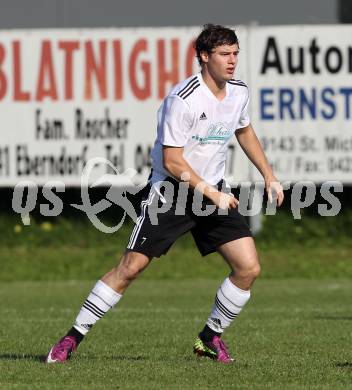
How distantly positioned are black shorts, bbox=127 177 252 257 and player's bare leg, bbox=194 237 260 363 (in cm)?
10

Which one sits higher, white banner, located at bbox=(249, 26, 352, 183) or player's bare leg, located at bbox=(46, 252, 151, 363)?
player's bare leg, located at bbox=(46, 252, 151, 363)

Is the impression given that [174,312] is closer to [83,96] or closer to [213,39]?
[213,39]

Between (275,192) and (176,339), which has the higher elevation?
(275,192)

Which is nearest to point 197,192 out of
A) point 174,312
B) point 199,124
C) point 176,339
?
point 199,124

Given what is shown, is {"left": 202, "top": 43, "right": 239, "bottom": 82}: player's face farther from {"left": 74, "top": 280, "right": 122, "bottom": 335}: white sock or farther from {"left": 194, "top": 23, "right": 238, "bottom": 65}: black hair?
{"left": 74, "top": 280, "right": 122, "bottom": 335}: white sock

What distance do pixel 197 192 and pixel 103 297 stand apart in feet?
3.49

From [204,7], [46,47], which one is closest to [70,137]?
[46,47]

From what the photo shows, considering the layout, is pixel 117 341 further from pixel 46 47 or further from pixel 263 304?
pixel 46 47

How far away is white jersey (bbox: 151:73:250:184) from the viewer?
962cm

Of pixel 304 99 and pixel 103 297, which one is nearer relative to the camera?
pixel 103 297

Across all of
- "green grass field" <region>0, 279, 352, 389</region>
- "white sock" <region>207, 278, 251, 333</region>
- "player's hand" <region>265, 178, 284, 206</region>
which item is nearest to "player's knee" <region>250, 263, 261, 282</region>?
"white sock" <region>207, 278, 251, 333</region>

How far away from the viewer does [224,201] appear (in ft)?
30.7

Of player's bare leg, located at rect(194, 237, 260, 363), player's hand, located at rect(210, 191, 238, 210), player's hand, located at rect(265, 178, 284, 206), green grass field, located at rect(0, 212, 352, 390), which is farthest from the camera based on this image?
player's bare leg, located at rect(194, 237, 260, 363)

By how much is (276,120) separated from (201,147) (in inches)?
423
